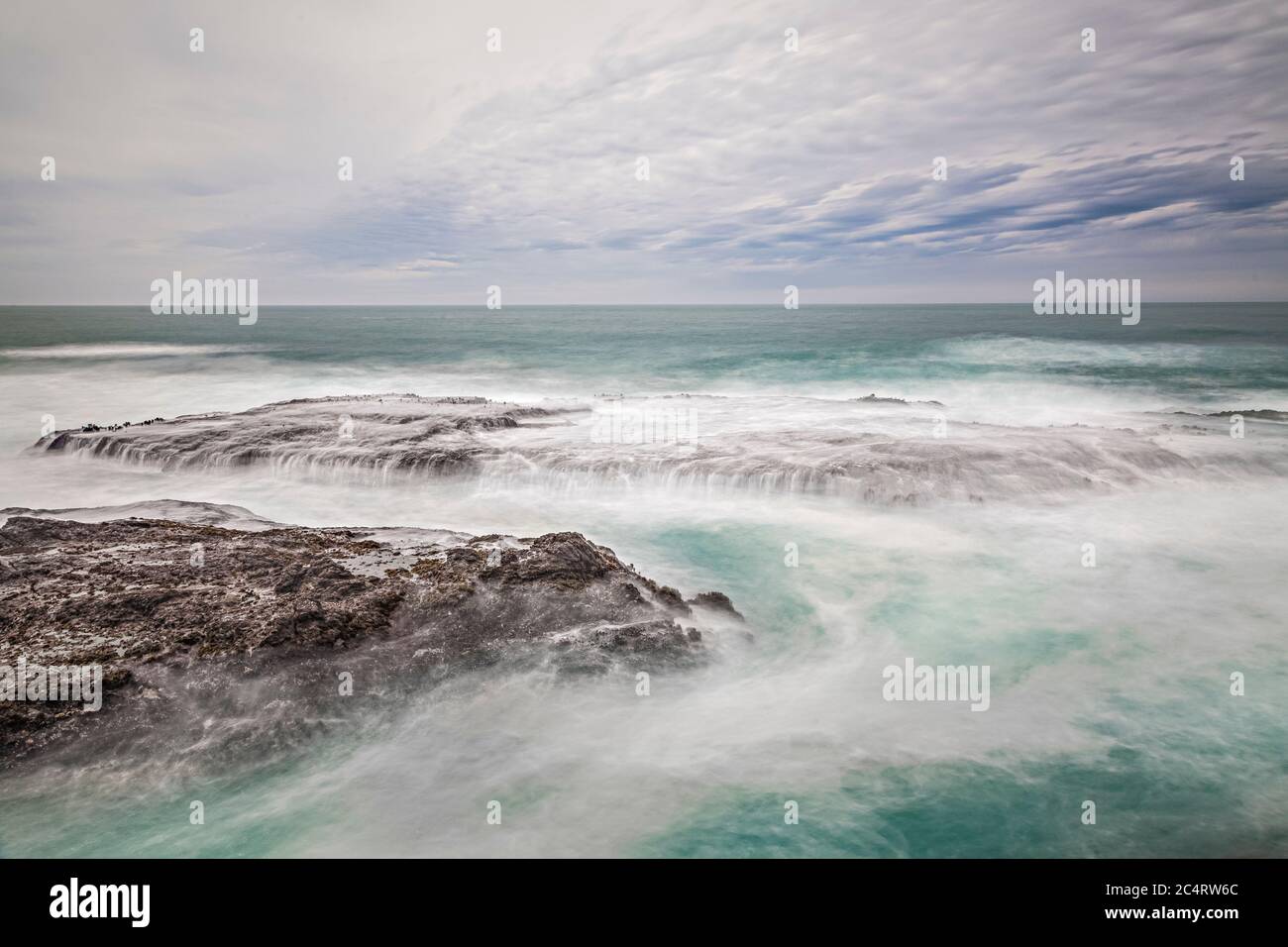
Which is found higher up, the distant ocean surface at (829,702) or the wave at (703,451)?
the wave at (703,451)

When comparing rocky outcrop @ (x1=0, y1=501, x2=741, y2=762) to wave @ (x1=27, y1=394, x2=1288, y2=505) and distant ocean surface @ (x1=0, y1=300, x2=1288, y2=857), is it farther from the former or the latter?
wave @ (x1=27, y1=394, x2=1288, y2=505)

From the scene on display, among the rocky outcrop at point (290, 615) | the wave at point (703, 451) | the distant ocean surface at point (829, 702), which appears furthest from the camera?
the wave at point (703, 451)

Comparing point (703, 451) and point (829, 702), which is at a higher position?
point (703, 451)

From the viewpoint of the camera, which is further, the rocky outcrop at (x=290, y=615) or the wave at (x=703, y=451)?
the wave at (x=703, y=451)

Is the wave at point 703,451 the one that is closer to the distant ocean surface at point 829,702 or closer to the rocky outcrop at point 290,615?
the distant ocean surface at point 829,702

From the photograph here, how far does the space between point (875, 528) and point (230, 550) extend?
8.98 meters

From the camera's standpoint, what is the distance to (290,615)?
22.4 ft

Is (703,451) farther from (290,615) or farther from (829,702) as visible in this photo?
(290,615)

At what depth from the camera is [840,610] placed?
904cm

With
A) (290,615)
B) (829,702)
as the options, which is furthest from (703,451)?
(290,615)

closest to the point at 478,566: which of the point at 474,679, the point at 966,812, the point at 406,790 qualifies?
the point at 474,679

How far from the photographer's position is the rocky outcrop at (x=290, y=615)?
6051mm

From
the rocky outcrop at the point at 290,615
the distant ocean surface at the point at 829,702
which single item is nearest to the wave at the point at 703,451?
the distant ocean surface at the point at 829,702
